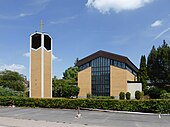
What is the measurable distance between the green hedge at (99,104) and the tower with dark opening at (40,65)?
4052mm

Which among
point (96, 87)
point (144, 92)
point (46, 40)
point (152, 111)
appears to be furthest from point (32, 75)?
point (144, 92)

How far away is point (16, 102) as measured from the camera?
2970 cm

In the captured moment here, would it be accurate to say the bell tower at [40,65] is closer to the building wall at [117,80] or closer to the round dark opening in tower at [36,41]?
the round dark opening in tower at [36,41]

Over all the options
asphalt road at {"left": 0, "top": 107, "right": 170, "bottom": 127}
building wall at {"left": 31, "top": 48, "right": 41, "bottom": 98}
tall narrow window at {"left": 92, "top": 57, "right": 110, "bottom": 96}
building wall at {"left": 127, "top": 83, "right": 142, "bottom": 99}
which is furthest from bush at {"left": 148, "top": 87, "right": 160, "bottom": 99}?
asphalt road at {"left": 0, "top": 107, "right": 170, "bottom": 127}

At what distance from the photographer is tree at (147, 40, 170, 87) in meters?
57.3

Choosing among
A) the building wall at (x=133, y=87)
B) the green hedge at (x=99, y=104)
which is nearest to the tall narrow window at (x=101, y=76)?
the building wall at (x=133, y=87)

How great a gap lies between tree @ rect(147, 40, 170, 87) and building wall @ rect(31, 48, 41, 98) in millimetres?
32175

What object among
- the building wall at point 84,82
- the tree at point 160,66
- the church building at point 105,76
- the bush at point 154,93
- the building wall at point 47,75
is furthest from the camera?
the tree at point 160,66

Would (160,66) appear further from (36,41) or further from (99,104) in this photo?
(99,104)

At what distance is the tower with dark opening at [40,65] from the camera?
110 ft

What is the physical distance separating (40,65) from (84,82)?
71.4ft

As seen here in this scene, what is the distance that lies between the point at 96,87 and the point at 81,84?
10.9ft

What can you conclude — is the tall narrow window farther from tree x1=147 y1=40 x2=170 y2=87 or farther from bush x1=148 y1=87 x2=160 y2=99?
tree x1=147 y1=40 x2=170 y2=87

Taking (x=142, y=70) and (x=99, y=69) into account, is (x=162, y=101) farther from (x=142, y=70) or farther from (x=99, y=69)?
(x=142, y=70)
